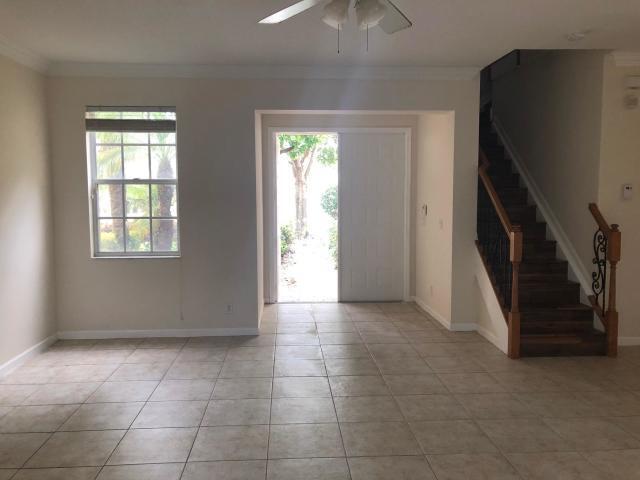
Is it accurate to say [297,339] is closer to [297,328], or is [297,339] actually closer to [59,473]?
[297,328]

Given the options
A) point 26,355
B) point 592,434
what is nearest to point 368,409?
point 592,434

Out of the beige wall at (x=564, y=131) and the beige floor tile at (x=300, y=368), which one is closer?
the beige floor tile at (x=300, y=368)

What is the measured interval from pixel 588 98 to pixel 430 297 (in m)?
2.68

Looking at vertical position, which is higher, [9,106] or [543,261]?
[9,106]

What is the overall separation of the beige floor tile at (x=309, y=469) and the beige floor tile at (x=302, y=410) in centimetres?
46

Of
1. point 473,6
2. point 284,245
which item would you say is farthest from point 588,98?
point 284,245

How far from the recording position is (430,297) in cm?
581

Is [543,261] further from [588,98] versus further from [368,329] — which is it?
[368,329]

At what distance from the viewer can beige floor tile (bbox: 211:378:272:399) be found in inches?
136

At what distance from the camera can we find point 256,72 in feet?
15.5

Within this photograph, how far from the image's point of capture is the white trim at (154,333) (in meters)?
4.87

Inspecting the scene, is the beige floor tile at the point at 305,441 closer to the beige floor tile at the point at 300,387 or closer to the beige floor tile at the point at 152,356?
the beige floor tile at the point at 300,387

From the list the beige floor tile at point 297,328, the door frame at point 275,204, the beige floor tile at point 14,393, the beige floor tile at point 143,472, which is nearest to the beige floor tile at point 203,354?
the beige floor tile at point 297,328

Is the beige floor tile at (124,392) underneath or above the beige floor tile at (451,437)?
above
